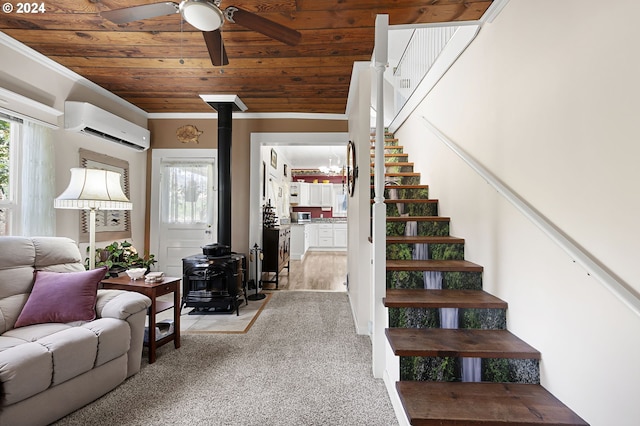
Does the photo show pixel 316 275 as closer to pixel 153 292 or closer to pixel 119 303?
pixel 153 292

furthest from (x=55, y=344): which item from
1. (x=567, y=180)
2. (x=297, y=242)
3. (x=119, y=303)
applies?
(x=297, y=242)

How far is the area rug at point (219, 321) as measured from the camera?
2.90 m

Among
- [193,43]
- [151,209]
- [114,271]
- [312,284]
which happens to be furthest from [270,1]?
[312,284]

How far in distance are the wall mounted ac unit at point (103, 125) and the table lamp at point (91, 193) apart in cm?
106

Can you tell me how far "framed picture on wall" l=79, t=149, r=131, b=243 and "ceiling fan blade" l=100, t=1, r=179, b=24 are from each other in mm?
2072

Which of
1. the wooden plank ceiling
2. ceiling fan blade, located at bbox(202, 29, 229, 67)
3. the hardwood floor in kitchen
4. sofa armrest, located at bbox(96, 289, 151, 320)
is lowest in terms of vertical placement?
the hardwood floor in kitchen

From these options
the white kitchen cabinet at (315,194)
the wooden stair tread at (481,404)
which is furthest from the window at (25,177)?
the white kitchen cabinet at (315,194)

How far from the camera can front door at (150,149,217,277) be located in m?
4.29

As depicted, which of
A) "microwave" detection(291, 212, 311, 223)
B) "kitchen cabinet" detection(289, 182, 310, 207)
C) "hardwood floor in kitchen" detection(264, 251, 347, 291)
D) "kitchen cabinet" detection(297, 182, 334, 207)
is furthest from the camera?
"kitchen cabinet" detection(297, 182, 334, 207)

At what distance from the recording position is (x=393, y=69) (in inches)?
197

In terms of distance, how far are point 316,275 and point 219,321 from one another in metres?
2.55

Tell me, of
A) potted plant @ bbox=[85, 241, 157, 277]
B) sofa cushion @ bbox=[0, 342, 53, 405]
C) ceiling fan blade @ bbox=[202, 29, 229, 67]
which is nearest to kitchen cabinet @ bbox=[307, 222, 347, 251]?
potted plant @ bbox=[85, 241, 157, 277]

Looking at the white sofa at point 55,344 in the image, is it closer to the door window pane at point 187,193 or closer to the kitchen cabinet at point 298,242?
the door window pane at point 187,193

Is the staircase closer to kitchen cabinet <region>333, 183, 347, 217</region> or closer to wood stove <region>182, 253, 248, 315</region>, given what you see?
wood stove <region>182, 253, 248, 315</region>
